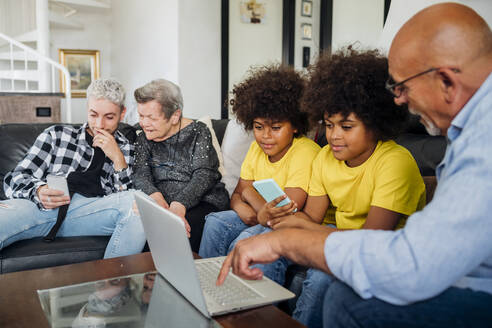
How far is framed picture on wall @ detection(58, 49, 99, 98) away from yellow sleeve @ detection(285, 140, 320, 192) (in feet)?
17.5

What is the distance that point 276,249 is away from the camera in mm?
958

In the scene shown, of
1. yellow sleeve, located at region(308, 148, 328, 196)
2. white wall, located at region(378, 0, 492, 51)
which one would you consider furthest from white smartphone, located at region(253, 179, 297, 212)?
white wall, located at region(378, 0, 492, 51)

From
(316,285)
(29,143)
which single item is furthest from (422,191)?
(29,143)

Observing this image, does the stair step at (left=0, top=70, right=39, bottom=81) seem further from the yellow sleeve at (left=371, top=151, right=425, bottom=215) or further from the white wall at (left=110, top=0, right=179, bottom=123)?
the yellow sleeve at (left=371, top=151, right=425, bottom=215)

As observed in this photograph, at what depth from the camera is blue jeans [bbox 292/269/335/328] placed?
1.33 metres

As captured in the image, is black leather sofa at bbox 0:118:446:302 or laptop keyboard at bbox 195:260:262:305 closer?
laptop keyboard at bbox 195:260:262:305

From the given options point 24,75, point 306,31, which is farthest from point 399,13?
point 24,75

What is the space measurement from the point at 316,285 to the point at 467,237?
0.66 meters

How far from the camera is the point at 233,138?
8.09ft

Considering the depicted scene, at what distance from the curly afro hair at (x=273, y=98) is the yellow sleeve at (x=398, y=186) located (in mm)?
539

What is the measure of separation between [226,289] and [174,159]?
1156mm

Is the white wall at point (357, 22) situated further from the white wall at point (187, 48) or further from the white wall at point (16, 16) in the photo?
the white wall at point (16, 16)

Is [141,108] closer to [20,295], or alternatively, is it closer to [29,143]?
[29,143]

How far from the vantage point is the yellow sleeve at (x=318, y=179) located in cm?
169
